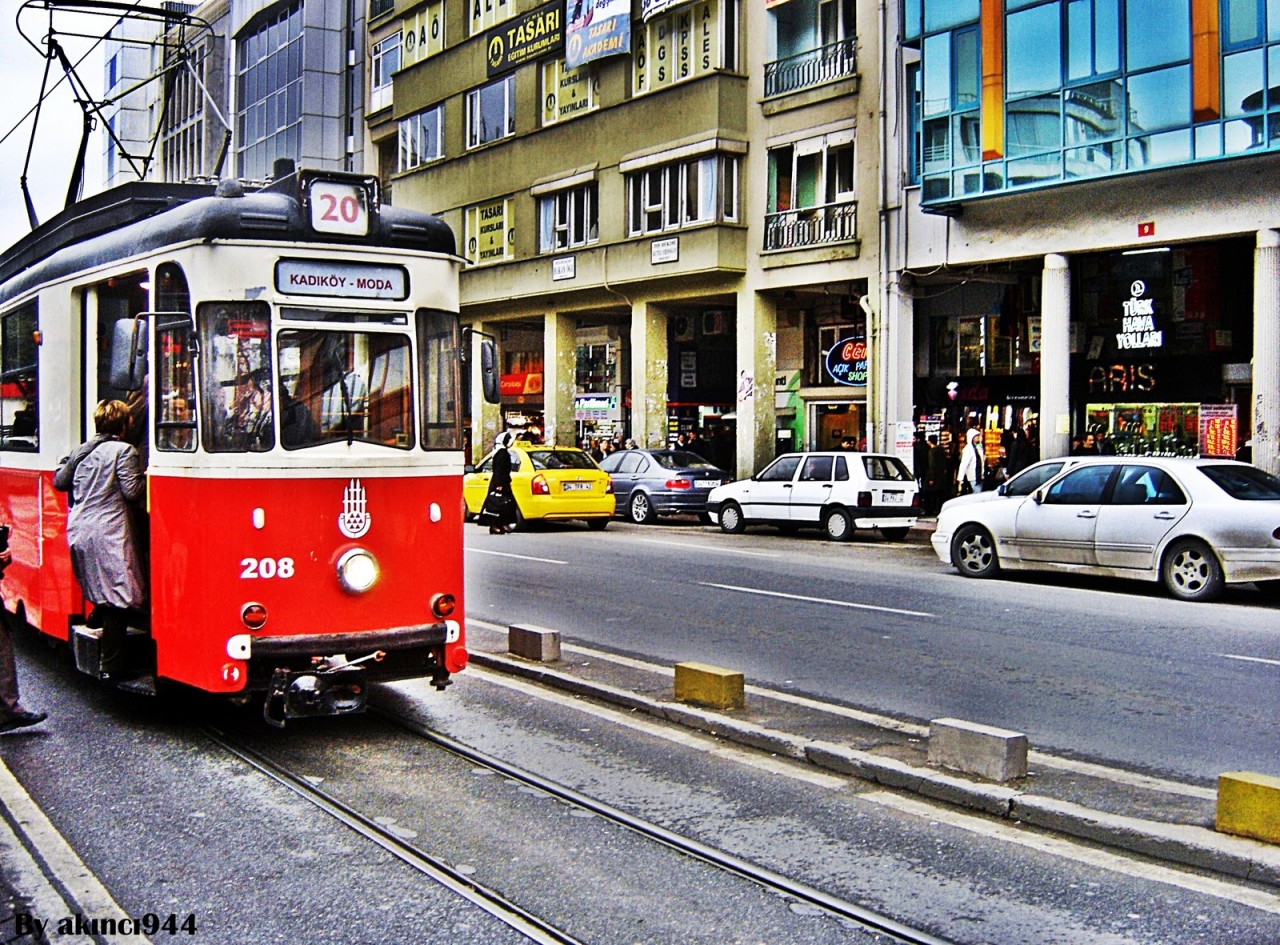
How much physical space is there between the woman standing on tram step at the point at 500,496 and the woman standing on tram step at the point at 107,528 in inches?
642

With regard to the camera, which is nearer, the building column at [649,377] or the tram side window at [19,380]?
the tram side window at [19,380]

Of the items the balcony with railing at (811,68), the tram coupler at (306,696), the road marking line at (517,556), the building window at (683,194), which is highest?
the balcony with railing at (811,68)

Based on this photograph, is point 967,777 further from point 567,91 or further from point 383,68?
point 383,68

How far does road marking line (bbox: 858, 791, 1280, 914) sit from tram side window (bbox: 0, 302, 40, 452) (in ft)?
21.1

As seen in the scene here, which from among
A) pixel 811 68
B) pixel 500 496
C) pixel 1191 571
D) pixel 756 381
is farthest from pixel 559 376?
pixel 1191 571

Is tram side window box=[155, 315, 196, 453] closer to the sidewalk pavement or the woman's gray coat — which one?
the woman's gray coat

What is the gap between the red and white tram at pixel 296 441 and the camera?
25.5 ft

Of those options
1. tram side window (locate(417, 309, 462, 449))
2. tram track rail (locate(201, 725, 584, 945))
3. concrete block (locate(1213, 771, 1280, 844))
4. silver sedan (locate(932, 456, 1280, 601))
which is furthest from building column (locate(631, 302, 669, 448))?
concrete block (locate(1213, 771, 1280, 844))

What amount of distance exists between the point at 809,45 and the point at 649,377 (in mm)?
8410

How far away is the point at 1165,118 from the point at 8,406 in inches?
679

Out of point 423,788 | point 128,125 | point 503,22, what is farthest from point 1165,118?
point 128,125

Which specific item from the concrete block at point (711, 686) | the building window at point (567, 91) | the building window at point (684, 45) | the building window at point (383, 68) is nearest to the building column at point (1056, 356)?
the building window at point (684, 45)

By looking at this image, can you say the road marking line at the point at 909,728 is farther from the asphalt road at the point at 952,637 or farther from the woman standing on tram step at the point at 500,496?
the woman standing on tram step at the point at 500,496

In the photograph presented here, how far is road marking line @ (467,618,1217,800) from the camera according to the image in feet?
22.6
